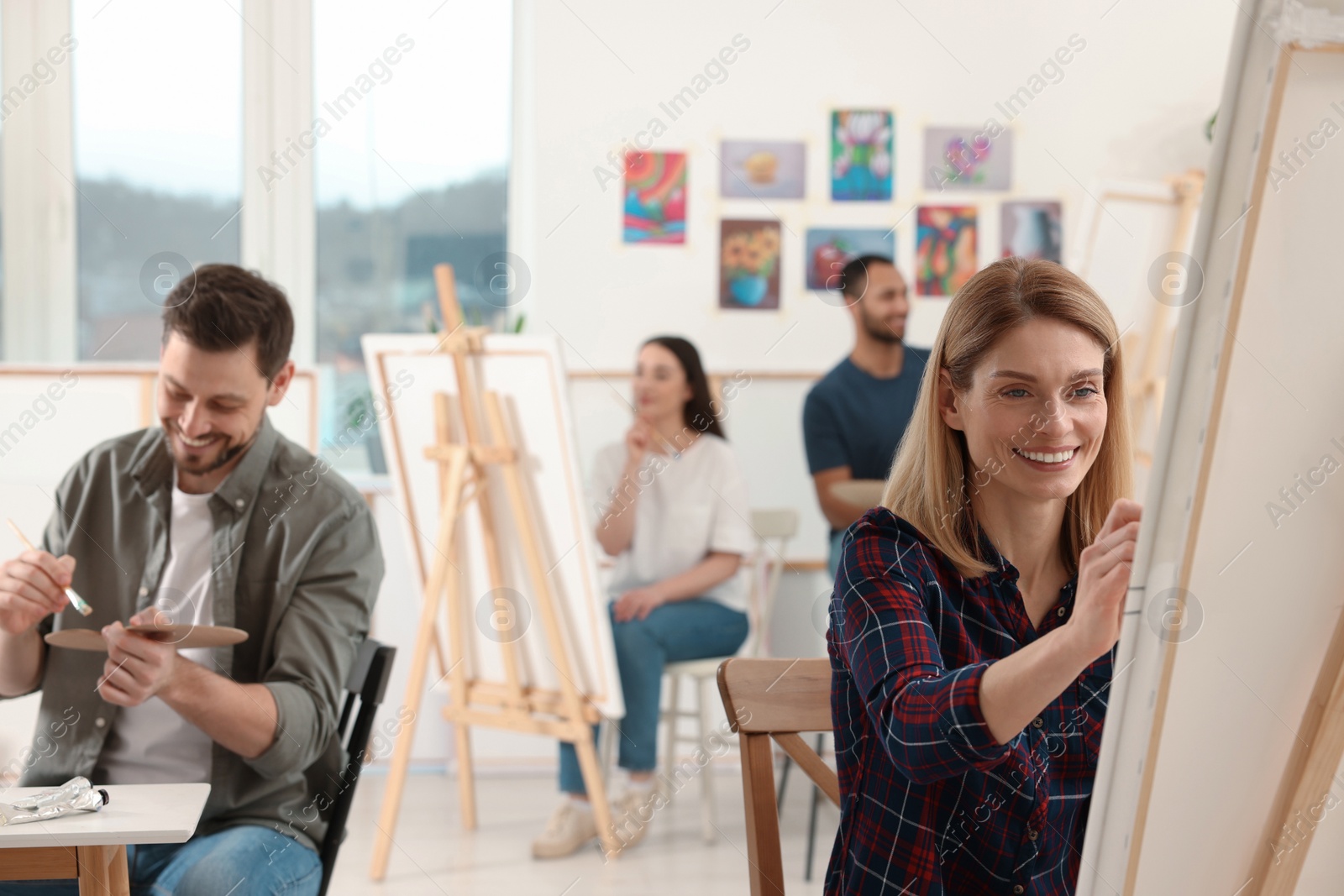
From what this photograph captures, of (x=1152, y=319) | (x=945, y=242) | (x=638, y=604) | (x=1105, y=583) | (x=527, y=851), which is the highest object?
(x=945, y=242)

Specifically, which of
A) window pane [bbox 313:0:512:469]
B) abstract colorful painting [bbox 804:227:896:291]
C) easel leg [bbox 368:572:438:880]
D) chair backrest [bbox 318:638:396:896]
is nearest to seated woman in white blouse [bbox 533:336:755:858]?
easel leg [bbox 368:572:438:880]

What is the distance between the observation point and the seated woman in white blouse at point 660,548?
10.0 feet

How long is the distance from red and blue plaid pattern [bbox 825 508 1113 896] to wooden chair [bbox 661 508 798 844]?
1.99m

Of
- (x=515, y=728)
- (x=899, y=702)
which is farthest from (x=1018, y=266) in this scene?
(x=515, y=728)

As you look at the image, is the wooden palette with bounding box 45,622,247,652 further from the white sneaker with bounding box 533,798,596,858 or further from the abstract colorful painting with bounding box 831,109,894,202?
the abstract colorful painting with bounding box 831,109,894,202

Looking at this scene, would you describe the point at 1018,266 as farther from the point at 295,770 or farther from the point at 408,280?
the point at 408,280

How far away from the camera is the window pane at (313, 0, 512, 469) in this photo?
12.6 ft

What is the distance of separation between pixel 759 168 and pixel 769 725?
2850 millimetres

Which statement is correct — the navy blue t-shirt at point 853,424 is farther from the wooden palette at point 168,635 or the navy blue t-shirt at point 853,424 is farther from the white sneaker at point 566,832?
the wooden palette at point 168,635

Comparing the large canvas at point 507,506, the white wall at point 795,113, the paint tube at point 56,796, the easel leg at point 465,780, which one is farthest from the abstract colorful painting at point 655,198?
the paint tube at point 56,796

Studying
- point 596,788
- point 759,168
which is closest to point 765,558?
point 596,788

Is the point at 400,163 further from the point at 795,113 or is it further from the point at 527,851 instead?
the point at 527,851

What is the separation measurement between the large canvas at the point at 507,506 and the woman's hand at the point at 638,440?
1.94 ft

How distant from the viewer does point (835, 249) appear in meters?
3.87
